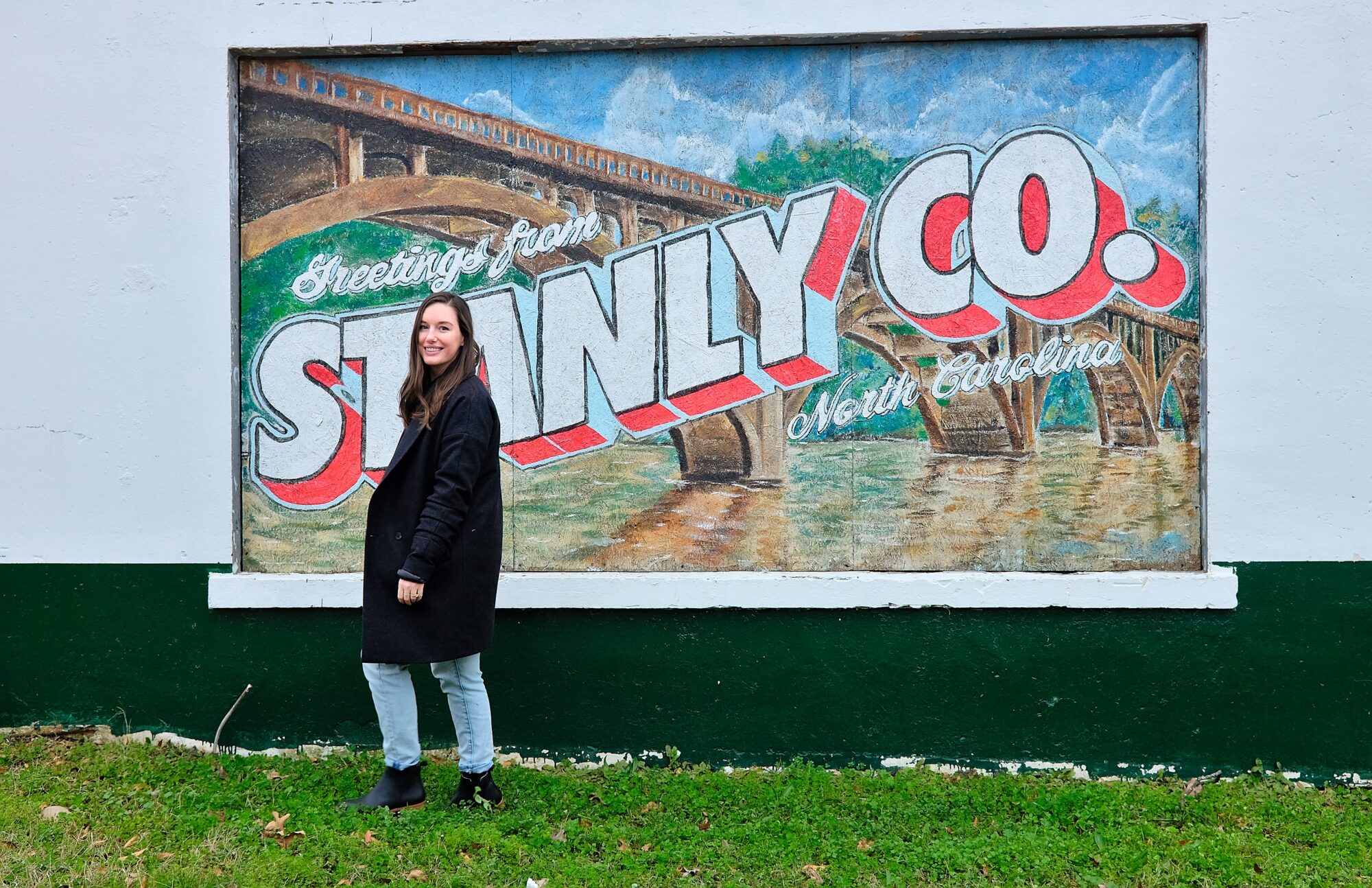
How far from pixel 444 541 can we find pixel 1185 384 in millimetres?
3394

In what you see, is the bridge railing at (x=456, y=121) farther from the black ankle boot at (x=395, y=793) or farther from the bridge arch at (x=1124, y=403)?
the black ankle boot at (x=395, y=793)

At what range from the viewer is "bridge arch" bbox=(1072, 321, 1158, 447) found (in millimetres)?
4520

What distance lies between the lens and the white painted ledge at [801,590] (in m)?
4.37

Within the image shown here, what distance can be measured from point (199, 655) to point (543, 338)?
7.34 ft

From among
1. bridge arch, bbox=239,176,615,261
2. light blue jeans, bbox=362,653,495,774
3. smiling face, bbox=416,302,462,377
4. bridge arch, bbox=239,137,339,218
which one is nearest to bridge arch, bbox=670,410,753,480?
bridge arch, bbox=239,176,615,261

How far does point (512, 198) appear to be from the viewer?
4684 mm

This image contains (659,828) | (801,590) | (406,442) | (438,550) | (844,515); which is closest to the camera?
(438,550)

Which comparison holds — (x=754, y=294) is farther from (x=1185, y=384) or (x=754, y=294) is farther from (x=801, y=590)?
(x=1185, y=384)

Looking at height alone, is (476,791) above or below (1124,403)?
below

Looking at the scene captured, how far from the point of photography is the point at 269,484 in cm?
471

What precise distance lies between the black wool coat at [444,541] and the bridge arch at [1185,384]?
307 cm

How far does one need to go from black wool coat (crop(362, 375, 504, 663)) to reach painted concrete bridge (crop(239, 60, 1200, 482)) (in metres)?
1.15

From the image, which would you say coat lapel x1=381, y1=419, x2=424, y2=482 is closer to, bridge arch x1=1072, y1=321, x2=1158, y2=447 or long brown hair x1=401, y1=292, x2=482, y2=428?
long brown hair x1=401, y1=292, x2=482, y2=428

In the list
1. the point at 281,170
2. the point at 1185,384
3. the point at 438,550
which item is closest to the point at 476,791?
the point at 438,550
